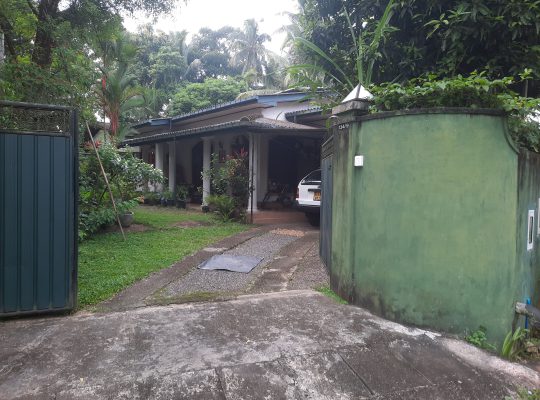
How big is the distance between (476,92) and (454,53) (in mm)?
2390

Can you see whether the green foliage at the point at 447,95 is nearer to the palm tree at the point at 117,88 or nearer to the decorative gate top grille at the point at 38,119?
the decorative gate top grille at the point at 38,119

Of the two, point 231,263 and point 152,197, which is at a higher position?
point 152,197

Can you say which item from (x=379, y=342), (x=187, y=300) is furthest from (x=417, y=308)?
(x=187, y=300)

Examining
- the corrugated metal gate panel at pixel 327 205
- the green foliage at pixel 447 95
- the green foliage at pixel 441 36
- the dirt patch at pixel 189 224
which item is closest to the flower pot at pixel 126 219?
the dirt patch at pixel 189 224

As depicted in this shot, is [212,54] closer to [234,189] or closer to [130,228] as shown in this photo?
[234,189]

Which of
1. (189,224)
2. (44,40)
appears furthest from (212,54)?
(44,40)

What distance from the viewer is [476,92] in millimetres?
3646

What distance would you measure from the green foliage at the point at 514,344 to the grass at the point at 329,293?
1.53 meters

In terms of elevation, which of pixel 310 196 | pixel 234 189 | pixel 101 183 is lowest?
pixel 310 196

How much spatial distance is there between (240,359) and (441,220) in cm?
219

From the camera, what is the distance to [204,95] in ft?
78.3

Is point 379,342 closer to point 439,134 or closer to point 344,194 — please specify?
point 344,194

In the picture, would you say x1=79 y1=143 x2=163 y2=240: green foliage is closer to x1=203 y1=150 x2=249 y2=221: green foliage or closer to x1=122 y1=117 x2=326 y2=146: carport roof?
x1=203 y1=150 x2=249 y2=221: green foliage

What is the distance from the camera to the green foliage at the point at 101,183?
8.18 m
